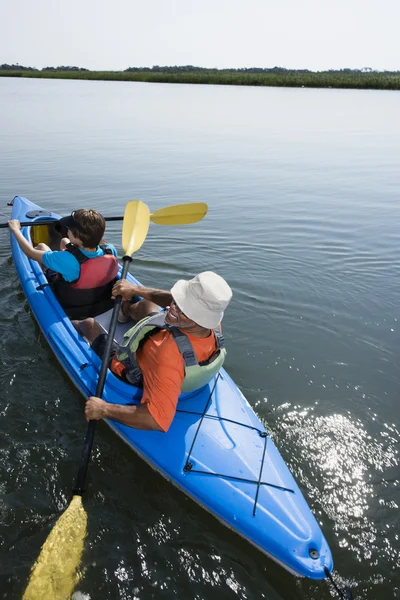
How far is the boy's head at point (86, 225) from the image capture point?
373cm

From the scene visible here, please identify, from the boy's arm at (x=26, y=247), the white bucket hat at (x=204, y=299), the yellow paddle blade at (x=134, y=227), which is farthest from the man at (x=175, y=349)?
the boy's arm at (x=26, y=247)

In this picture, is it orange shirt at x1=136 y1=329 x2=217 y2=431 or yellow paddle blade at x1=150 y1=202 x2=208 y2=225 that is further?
yellow paddle blade at x1=150 y1=202 x2=208 y2=225

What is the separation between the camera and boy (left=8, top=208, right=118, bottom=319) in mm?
3791

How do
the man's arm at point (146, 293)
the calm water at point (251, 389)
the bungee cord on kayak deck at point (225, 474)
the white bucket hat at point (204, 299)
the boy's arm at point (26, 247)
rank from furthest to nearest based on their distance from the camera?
the boy's arm at point (26, 247) < the man's arm at point (146, 293) < the bungee cord on kayak deck at point (225, 474) < the calm water at point (251, 389) < the white bucket hat at point (204, 299)

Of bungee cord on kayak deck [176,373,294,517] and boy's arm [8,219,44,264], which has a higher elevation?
boy's arm [8,219,44,264]

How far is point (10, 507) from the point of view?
2.91 meters

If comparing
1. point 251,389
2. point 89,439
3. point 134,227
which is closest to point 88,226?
point 134,227

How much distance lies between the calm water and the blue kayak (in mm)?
152

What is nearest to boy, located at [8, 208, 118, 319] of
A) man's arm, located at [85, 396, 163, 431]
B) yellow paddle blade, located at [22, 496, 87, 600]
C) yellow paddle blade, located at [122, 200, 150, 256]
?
yellow paddle blade, located at [122, 200, 150, 256]

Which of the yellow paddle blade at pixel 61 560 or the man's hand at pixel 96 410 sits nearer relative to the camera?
the yellow paddle blade at pixel 61 560

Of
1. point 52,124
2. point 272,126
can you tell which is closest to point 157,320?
point 52,124

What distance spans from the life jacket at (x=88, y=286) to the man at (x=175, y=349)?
110 centimetres

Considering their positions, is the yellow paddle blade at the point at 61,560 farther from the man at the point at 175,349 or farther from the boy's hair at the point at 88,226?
the boy's hair at the point at 88,226

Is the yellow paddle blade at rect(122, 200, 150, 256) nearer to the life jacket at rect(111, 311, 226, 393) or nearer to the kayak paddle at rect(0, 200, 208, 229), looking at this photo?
the kayak paddle at rect(0, 200, 208, 229)
